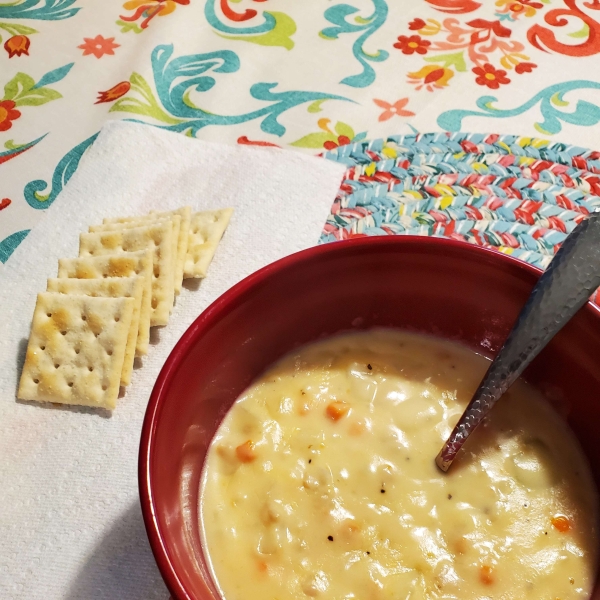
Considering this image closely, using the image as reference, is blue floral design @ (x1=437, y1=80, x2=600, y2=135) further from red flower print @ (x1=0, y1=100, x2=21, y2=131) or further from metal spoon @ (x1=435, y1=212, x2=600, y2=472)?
red flower print @ (x1=0, y1=100, x2=21, y2=131)

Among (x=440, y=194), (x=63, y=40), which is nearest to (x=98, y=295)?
(x=440, y=194)

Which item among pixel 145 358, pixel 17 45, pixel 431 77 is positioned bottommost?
pixel 145 358

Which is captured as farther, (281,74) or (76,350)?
(281,74)

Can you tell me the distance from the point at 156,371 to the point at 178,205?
43cm

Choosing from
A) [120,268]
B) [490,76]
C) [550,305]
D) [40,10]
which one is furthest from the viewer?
[40,10]

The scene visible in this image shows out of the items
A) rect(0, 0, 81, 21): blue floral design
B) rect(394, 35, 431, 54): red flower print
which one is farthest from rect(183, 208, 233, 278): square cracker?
rect(0, 0, 81, 21): blue floral design

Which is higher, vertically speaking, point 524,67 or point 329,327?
point 524,67

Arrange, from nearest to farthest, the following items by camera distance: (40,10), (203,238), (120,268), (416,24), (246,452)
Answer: (246,452) → (120,268) → (203,238) → (416,24) → (40,10)

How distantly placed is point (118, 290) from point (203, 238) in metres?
0.23

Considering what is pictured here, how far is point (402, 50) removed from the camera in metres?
1.71

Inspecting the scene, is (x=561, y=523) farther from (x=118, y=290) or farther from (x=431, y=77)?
(x=431, y=77)

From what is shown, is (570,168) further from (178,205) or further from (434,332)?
(178,205)

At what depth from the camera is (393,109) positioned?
1.57 m

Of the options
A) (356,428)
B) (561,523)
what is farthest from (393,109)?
(561,523)
